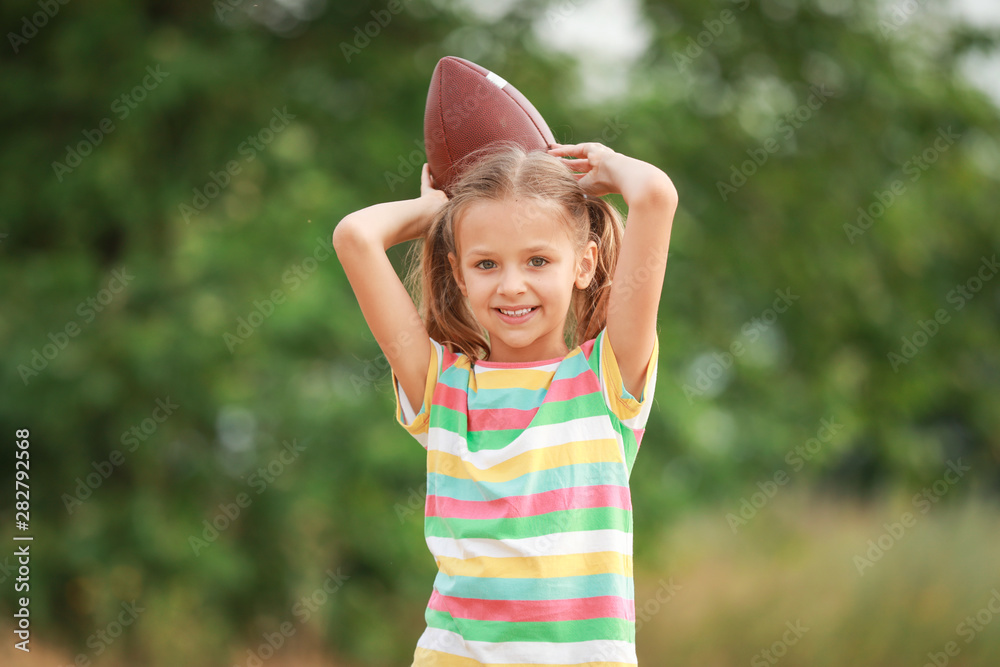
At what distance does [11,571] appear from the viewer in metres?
6.20

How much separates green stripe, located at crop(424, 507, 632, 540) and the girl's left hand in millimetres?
719

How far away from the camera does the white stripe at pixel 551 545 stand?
200cm

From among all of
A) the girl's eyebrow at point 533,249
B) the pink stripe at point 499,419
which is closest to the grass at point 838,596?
the pink stripe at point 499,419

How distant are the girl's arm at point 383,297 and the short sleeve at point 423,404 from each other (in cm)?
2

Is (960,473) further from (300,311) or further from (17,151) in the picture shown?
(17,151)

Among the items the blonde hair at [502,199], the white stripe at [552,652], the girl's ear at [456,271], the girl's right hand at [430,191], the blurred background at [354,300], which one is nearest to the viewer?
the white stripe at [552,652]

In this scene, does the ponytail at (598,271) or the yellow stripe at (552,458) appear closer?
the yellow stripe at (552,458)

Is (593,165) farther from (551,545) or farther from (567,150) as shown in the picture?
(551,545)

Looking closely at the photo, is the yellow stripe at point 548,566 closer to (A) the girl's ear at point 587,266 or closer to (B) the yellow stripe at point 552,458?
(B) the yellow stripe at point 552,458

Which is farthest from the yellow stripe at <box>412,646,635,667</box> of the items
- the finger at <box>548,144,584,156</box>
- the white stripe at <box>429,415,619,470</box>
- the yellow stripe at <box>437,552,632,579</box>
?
the finger at <box>548,144,584,156</box>

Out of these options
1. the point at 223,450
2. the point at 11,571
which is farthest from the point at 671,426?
the point at 11,571

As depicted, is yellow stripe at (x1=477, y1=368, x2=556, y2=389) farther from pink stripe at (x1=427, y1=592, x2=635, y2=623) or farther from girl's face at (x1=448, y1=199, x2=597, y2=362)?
pink stripe at (x1=427, y1=592, x2=635, y2=623)

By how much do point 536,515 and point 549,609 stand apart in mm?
188

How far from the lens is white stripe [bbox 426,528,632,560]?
200cm
